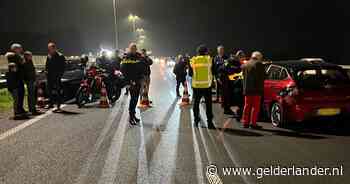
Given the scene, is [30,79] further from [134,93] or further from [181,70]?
[181,70]

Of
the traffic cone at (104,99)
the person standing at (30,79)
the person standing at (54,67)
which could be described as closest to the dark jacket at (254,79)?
the traffic cone at (104,99)

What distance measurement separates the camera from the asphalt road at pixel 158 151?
5.87m

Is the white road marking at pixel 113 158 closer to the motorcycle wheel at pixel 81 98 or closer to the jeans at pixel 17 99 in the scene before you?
the jeans at pixel 17 99

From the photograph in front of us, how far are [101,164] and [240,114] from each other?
523 centimetres

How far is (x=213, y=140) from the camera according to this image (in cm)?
818

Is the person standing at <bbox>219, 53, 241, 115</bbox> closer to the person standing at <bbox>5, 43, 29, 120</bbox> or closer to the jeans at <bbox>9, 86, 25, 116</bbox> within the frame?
the person standing at <bbox>5, 43, 29, 120</bbox>

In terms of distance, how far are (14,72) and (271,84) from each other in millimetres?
6634

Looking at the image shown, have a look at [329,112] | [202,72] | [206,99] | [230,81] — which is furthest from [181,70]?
[329,112]

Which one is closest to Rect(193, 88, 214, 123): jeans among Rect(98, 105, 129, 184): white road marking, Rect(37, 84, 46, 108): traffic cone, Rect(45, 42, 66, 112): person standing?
Rect(98, 105, 129, 184): white road marking

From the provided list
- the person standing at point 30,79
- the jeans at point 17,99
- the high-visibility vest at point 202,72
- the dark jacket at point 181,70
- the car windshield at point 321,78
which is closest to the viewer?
the car windshield at point 321,78

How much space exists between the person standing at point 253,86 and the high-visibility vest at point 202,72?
2.65 ft

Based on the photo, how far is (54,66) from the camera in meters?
12.7

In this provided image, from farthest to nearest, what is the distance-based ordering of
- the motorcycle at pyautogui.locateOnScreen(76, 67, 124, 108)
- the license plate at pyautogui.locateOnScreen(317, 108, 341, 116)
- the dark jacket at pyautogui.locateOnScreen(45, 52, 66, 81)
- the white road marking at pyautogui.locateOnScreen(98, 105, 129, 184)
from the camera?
1. the motorcycle at pyautogui.locateOnScreen(76, 67, 124, 108)
2. the dark jacket at pyautogui.locateOnScreen(45, 52, 66, 81)
3. the license plate at pyautogui.locateOnScreen(317, 108, 341, 116)
4. the white road marking at pyautogui.locateOnScreen(98, 105, 129, 184)

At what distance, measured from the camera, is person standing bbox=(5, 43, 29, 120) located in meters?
11.4
